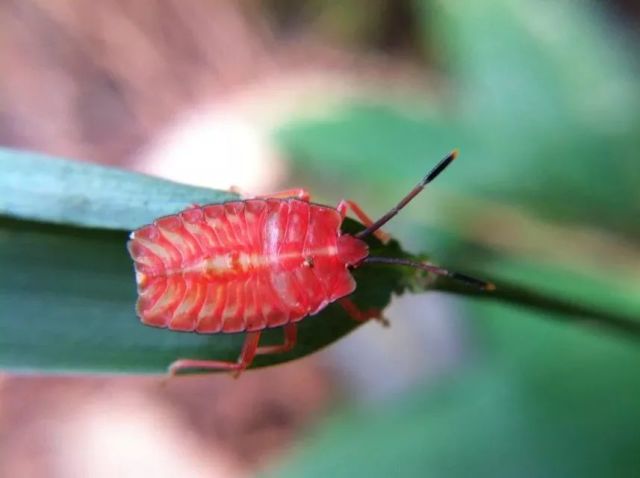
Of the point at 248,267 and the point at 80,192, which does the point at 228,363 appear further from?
the point at 80,192

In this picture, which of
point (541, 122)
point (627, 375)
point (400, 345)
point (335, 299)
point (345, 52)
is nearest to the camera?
point (335, 299)

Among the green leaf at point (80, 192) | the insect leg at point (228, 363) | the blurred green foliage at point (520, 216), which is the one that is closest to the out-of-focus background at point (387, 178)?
the blurred green foliage at point (520, 216)

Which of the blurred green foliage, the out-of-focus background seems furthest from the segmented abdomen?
the blurred green foliage

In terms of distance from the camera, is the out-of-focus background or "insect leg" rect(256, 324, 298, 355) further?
the out-of-focus background

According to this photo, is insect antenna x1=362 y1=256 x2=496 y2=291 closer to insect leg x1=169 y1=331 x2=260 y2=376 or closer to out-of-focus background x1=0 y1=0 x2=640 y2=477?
insect leg x1=169 y1=331 x2=260 y2=376

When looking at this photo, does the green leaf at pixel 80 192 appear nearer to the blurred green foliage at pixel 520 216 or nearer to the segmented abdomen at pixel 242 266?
the segmented abdomen at pixel 242 266

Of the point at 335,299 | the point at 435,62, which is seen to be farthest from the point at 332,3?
the point at 335,299

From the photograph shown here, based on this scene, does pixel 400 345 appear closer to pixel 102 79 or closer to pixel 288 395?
pixel 288 395
